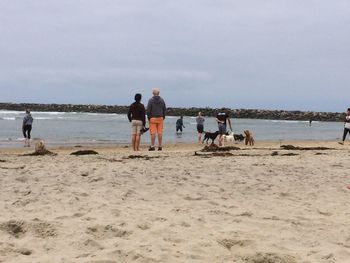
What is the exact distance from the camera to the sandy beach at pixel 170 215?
4.05 meters

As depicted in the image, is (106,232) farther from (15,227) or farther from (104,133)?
(104,133)

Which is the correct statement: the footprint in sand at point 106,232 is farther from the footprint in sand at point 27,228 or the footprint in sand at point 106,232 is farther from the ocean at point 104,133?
the ocean at point 104,133

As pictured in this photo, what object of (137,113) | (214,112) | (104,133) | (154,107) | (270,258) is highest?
(154,107)

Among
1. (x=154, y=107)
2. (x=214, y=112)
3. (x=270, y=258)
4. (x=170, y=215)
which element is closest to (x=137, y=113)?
(x=154, y=107)

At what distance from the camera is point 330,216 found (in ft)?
17.6

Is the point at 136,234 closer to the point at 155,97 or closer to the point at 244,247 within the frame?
the point at 244,247

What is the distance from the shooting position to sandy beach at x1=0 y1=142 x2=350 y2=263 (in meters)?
4.05

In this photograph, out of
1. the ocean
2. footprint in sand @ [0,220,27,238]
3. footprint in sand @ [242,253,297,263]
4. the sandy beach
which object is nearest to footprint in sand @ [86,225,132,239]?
the sandy beach

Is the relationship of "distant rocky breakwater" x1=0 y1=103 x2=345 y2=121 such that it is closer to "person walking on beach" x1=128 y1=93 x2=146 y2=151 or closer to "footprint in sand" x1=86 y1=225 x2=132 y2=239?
"person walking on beach" x1=128 y1=93 x2=146 y2=151

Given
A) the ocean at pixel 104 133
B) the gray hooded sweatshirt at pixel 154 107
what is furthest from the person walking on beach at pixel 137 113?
the ocean at pixel 104 133

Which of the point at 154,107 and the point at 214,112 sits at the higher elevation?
the point at 154,107

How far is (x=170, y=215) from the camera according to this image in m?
5.11

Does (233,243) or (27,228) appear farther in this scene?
(27,228)

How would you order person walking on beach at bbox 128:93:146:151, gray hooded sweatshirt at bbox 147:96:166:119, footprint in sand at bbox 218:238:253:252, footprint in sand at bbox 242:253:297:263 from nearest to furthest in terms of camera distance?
footprint in sand at bbox 242:253:297:263, footprint in sand at bbox 218:238:253:252, gray hooded sweatshirt at bbox 147:96:166:119, person walking on beach at bbox 128:93:146:151
